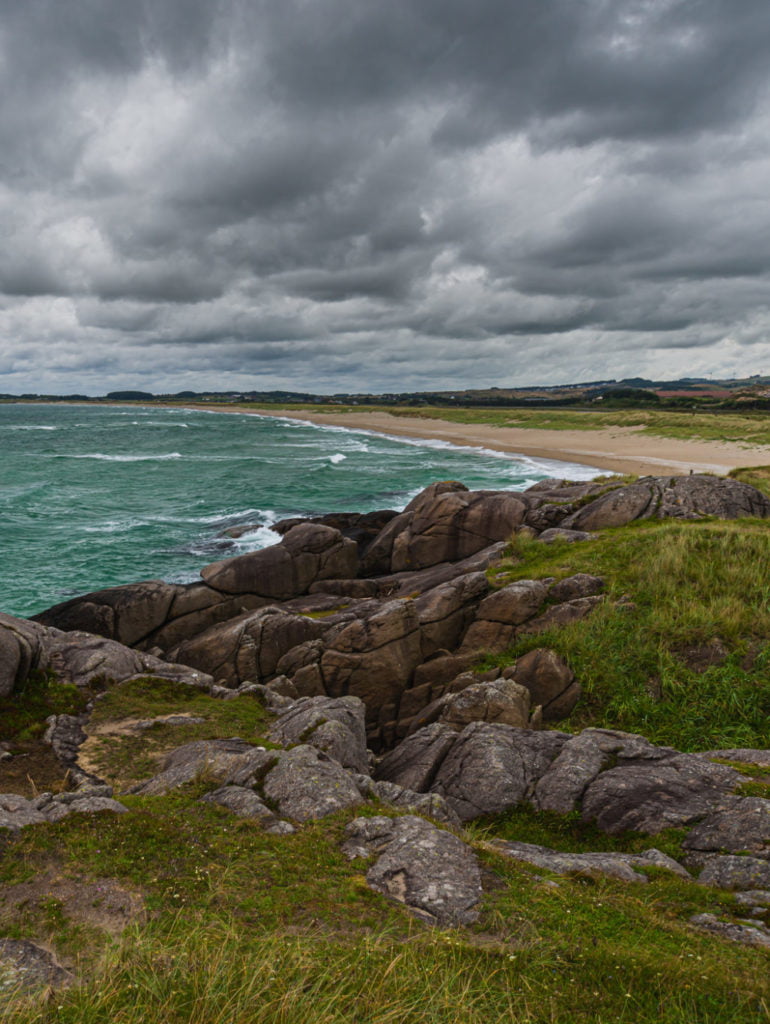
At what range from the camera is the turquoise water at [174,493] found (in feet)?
109

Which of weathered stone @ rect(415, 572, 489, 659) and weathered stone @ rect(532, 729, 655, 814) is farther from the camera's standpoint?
weathered stone @ rect(415, 572, 489, 659)

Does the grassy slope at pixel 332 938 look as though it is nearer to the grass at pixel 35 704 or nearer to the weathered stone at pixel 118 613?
the grass at pixel 35 704

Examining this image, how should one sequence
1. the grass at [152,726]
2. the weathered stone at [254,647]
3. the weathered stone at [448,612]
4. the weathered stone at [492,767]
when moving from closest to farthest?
the weathered stone at [492,767] < the grass at [152,726] < the weathered stone at [448,612] < the weathered stone at [254,647]

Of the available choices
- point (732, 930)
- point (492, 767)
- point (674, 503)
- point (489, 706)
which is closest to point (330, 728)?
point (492, 767)

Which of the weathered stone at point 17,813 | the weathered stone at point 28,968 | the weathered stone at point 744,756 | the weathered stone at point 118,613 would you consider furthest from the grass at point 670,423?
the weathered stone at point 28,968

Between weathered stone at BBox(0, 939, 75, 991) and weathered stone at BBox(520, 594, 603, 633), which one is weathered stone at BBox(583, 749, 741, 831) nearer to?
weathered stone at BBox(520, 594, 603, 633)

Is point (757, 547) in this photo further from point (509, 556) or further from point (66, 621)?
point (66, 621)

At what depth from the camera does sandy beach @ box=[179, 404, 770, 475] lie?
57.5 m

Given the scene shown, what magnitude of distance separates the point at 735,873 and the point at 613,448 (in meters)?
74.6

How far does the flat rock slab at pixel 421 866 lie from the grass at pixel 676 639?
6426mm

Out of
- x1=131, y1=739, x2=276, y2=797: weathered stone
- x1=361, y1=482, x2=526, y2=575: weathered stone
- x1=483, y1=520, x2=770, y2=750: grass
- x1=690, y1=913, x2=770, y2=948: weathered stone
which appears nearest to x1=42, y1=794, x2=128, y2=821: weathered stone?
x1=131, y1=739, x2=276, y2=797: weathered stone

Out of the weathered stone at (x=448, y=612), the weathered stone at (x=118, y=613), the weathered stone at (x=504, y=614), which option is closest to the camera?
the weathered stone at (x=504, y=614)

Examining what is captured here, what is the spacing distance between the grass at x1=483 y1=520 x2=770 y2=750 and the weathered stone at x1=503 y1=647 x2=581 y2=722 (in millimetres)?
267

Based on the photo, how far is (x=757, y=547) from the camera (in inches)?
671
